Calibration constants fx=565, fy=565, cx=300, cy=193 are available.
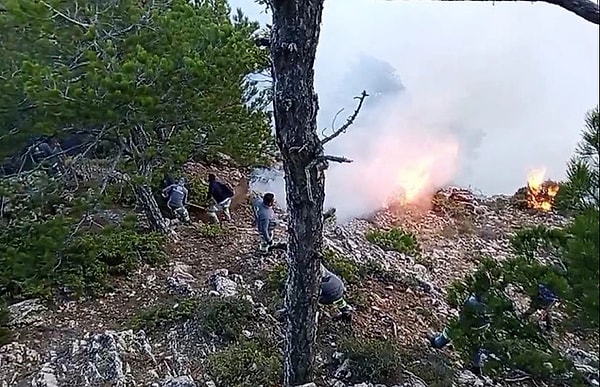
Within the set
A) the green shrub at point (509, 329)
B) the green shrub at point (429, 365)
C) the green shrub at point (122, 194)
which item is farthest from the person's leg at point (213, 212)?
the green shrub at point (509, 329)

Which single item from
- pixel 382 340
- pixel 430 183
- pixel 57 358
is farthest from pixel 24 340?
pixel 430 183

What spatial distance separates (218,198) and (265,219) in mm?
1931

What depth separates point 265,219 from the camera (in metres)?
8.02

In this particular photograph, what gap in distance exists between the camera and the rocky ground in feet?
19.1

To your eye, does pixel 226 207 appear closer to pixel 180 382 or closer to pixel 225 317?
pixel 225 317

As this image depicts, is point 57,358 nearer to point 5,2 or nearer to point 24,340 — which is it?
point 24,340

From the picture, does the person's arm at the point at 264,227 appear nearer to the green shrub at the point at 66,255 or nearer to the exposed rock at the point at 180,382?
the green shrub at the point at 66,255

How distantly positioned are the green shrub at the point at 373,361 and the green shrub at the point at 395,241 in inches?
147

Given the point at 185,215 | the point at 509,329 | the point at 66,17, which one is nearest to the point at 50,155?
the point at 66,17

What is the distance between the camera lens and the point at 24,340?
632 cm

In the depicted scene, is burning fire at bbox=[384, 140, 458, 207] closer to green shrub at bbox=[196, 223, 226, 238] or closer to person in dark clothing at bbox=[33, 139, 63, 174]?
green shrub at bbox=[196, 223, 226, 238]

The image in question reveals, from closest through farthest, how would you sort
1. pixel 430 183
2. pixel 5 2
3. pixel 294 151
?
pixel 294 151
pixel 5 2
pixel 430 183

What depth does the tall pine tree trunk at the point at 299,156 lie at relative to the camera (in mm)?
4035

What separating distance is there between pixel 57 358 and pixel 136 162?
2.58 metres
